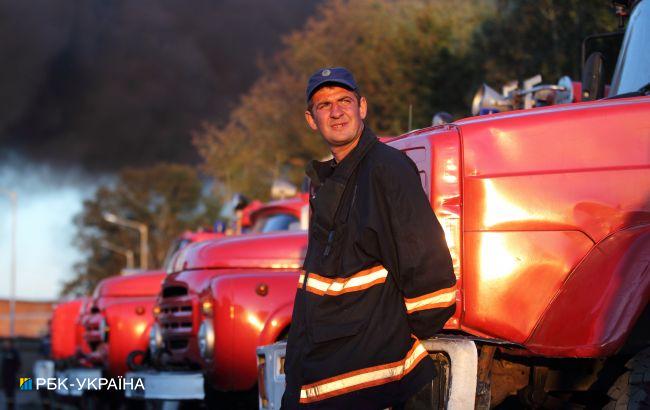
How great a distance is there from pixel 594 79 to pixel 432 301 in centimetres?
346

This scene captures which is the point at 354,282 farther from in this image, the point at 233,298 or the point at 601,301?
the point at 233,298

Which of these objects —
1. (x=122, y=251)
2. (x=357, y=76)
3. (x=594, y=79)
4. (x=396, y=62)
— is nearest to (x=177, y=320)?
(x=594, y=79)

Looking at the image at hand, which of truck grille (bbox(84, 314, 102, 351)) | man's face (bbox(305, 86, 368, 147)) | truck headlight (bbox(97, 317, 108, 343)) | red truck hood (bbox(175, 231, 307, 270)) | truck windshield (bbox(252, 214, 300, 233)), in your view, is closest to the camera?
man's face (bbox(305, 86, 368, 147))

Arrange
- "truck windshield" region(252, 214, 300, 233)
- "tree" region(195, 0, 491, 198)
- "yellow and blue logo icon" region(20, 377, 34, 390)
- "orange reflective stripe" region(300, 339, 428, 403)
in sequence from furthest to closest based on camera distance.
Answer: "tree" region(195, 0, 491, 198) → "truck windshield" region(252, 214, 300, 233) → "yellow and blue logo icon" region(20, 377, 34, 390) → "orange reflective stripe" region(300, 339, 428, 403)

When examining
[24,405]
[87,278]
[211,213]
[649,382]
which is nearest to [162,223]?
[87,278]

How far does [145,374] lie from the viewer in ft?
28.2

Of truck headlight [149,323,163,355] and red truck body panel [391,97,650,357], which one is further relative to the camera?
truck headlight [149,323,163,355]

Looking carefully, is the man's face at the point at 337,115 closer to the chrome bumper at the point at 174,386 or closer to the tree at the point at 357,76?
the chrome bumper at the point at 174,386

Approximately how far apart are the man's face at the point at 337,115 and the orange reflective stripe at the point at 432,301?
0.65m

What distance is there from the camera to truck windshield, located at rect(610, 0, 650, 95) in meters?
6.41

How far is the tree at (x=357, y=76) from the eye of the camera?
94.6 ft

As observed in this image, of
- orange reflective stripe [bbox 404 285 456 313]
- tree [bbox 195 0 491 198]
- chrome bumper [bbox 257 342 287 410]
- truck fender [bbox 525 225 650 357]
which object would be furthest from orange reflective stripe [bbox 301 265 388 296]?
tree [bbox 195 0 491 198]

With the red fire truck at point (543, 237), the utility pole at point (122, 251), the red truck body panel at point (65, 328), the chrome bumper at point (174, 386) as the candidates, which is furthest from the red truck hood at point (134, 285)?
the utility pole at point (122, 251)

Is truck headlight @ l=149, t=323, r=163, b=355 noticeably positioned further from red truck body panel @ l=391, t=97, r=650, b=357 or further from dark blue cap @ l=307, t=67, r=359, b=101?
dark blue cap @ l=307, t=67, r=359, b=101
